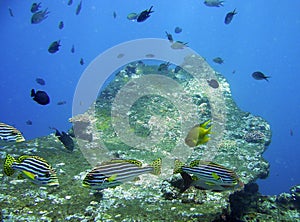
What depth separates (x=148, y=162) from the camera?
20.3ft

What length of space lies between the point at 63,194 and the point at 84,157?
5.34 feet

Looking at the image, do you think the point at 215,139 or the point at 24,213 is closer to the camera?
the point at 24,213

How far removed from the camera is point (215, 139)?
7801mm

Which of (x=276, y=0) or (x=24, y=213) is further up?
(x=276, y=0)

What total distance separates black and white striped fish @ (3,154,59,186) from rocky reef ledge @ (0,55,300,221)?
0.83 meters

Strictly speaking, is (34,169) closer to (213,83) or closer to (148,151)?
(148,151)

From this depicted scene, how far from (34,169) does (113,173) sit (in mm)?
1070

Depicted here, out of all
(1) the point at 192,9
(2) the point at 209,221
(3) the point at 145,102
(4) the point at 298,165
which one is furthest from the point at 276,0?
(2) the point at 209,221

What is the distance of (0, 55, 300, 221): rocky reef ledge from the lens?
430 centimetres

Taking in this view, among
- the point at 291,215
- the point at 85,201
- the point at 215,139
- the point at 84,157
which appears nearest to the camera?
the point at 85,201

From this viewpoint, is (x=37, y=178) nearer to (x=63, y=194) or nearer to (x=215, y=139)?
(x=63, y=194)

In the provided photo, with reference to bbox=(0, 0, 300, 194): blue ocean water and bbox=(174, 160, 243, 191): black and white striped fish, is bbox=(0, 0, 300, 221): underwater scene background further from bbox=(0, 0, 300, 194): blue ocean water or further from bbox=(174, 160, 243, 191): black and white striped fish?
bbox=(0, 0, 300, 194): blue ocean water

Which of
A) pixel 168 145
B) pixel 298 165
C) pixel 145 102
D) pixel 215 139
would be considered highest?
pixel 298 165

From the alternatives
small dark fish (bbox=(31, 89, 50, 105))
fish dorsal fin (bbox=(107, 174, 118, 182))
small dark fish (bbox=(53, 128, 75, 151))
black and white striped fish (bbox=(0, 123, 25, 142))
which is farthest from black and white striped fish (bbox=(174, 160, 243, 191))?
small dark fish (bbox=(31, 89, 50, 105))
